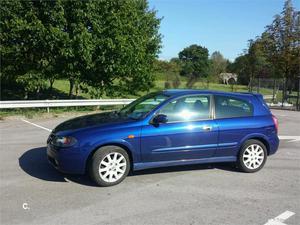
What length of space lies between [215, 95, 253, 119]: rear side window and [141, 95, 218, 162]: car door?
183mm

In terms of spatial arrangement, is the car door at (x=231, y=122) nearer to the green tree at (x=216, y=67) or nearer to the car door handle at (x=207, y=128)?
the car door handle at (x=207, y=128)

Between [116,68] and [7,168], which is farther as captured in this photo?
[116,68]

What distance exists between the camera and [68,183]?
597 centimetres

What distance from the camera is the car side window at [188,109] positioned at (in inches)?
251

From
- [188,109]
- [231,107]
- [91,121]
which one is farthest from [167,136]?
[231,107]

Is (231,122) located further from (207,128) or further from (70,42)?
(70,42)

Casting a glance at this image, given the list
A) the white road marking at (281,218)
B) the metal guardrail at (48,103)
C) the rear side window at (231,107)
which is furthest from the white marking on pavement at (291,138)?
the metal guardrail at (48,103)

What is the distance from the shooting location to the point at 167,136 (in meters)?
6.20

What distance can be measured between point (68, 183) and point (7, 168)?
1.50 metres

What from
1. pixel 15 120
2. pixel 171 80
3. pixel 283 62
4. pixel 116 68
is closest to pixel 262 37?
pixel 283 62

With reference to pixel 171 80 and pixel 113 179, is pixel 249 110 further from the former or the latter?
pixel 171 80

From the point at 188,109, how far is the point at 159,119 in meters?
0.70

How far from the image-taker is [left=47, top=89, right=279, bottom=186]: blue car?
229 inches

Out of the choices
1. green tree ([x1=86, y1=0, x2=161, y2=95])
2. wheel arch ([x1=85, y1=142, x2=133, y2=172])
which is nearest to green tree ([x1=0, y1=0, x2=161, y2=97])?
green tree ([x1=86, y1=0, x2=161, y2=95])
